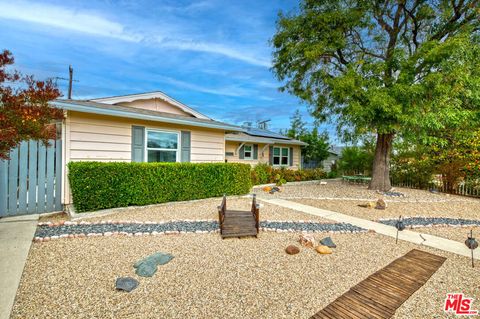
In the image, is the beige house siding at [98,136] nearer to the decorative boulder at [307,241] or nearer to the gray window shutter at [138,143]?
the gray window shutter at [138,143]

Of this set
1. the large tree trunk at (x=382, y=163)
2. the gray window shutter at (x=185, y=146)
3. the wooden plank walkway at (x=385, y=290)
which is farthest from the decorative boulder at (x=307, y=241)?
the large tree trunk at (x=382, y=163)

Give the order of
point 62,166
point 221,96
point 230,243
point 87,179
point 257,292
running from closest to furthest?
point 257,292 < point 230,243 < point 87,179 < point 62,166 < point 221,96

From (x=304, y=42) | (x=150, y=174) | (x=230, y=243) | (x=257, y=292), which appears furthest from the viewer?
(x=304, y=42)

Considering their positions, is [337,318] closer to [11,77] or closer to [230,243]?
[230,243]

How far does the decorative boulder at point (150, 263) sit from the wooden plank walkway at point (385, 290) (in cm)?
221

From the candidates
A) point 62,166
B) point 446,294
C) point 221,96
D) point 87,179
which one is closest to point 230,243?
point 446,294

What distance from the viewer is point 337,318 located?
93.4 inches

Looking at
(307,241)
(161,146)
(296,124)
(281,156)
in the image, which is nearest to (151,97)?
(161,146)

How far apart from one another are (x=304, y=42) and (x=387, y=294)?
34.5ft

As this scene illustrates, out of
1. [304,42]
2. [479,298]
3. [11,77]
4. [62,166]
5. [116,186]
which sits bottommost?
[479,298]

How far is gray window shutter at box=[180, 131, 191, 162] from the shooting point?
888cm

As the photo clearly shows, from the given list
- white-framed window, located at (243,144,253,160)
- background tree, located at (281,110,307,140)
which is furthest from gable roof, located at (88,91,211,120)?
background tree, located at (281,110,307,140)

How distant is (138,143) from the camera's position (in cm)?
782

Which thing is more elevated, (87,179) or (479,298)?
(87,179)
